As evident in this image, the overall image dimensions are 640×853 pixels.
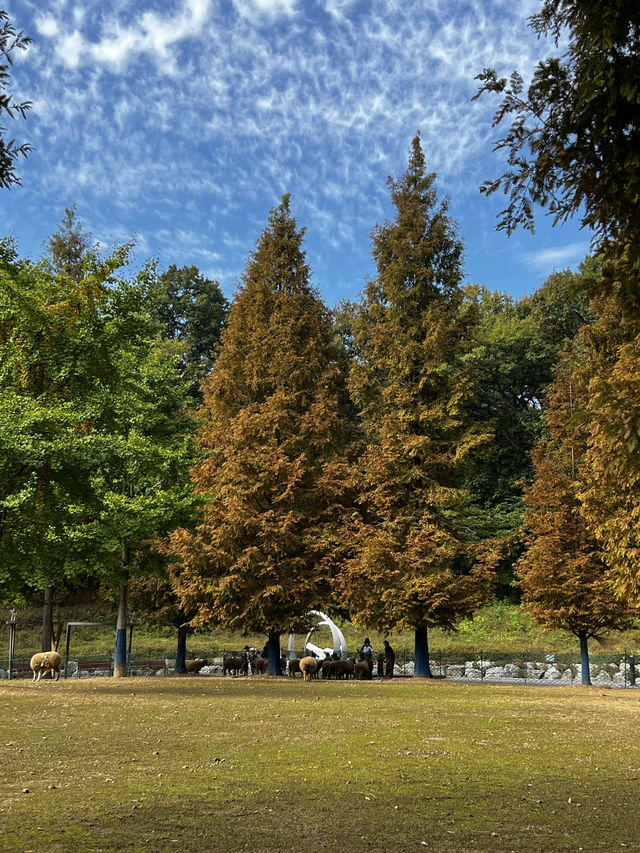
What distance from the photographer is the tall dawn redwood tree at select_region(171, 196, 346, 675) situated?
80.8 ft

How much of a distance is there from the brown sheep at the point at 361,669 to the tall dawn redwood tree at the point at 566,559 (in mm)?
6131

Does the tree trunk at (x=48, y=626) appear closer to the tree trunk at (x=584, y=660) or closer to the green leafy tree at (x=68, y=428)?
the green leafy tree at (x=68, y=428)

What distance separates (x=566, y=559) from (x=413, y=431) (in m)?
6.97

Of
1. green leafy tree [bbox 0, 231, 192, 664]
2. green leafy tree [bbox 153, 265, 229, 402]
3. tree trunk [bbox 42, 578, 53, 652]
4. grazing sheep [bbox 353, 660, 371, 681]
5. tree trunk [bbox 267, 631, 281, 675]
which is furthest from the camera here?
green leafy tree [bbox 153, 265, 229, 402]

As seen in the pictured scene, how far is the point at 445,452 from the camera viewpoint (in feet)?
88.8

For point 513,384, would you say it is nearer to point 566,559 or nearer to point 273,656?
point 566,559

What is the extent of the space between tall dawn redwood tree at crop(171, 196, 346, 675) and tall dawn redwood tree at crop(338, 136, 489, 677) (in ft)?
4.65

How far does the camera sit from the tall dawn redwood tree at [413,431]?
→ 80.3 feet

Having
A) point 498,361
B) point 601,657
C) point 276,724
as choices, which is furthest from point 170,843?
point 498,361

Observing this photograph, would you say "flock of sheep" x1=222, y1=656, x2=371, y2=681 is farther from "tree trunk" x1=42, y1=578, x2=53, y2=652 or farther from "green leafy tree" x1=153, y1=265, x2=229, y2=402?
"green leafy tree" x1=153, y1=265, x2=229, y2=402

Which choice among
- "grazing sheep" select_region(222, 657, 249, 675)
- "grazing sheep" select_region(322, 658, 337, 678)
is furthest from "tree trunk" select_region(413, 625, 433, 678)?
"grazing sheep" select_region(222, 657, 249, 675)

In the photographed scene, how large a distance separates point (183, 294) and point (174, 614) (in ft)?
150

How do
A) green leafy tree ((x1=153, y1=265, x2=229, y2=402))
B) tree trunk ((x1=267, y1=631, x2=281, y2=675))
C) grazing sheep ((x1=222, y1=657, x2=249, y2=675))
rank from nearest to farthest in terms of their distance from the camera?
tree trunk ((x1=267, y1=631, x2=281, y2=675)), grazing sheep ((x1=222, y1=657, x2=249, y2=675)), green leafy tree ((x1=153, y1=265, x2=229, y2=402))

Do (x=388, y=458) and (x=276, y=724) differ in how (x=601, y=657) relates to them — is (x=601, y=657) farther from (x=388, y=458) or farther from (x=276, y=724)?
(x=276, y=724)
